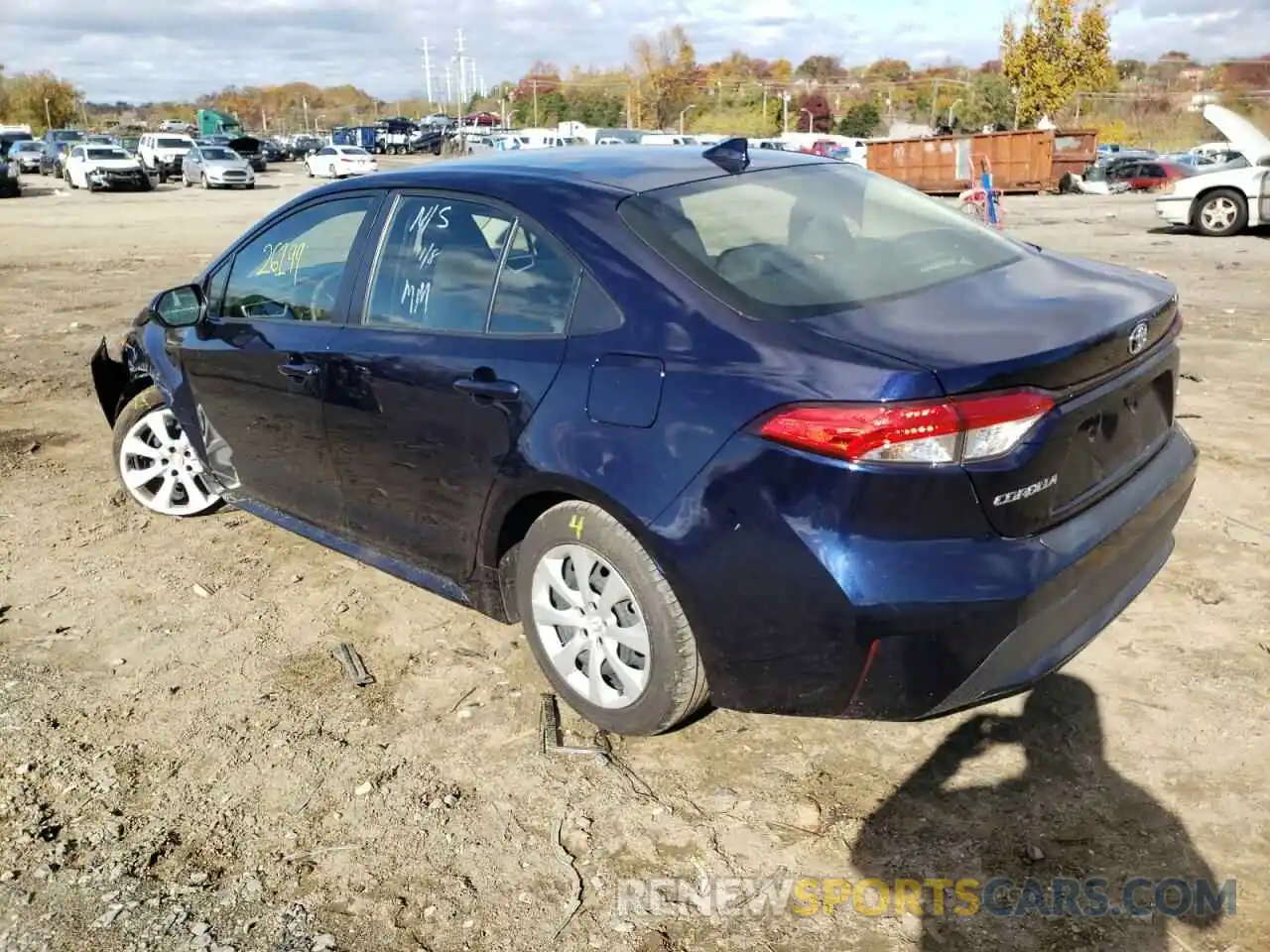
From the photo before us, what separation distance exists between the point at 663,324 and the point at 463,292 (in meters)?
0.88

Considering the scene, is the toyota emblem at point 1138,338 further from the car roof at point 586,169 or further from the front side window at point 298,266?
the front side window at point 298,266

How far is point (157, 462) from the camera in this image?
5.04m

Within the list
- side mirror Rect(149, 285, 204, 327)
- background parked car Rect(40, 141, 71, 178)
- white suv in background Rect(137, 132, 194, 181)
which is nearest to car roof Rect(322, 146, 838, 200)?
side mirror Rect(149, 285, 204, 327)

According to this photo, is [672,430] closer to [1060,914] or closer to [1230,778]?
[1060,914]

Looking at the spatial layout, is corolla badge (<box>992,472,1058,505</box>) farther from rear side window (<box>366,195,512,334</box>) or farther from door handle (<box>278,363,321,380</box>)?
door handle (<box>278,363,321,380</box>)

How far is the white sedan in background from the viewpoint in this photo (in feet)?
123

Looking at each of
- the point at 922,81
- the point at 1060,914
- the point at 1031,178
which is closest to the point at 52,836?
the point at 1060,914

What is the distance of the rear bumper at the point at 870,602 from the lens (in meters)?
2.49

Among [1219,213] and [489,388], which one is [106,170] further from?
[489,388]

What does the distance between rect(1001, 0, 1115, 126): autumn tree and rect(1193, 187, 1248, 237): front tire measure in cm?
3732

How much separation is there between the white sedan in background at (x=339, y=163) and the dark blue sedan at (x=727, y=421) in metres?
35.4

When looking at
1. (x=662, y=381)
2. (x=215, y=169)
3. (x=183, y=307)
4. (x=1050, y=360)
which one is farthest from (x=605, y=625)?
(x=215, y=169)

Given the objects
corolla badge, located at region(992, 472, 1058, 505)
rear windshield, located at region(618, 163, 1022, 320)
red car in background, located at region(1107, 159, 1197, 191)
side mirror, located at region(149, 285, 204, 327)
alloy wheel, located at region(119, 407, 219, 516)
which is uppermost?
red car in background, located at region(1107, 159, 1197, 191)

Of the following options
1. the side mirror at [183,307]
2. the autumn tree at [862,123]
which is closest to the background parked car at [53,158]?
the side mirror at [183,307]
